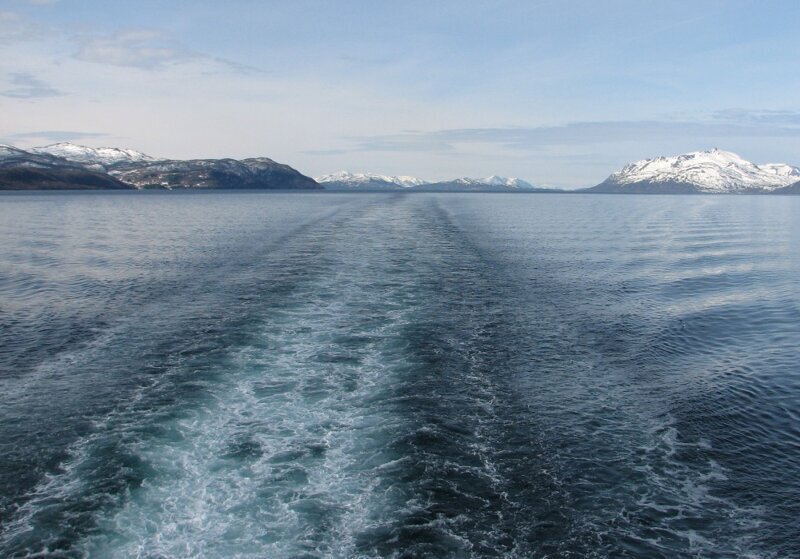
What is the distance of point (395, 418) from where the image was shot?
1967cm

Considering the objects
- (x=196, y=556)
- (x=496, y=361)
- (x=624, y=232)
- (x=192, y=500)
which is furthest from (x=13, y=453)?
(x=624, y=232)

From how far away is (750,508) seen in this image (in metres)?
15.3

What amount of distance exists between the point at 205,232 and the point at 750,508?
7614 cm

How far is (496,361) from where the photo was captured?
25.6 metres

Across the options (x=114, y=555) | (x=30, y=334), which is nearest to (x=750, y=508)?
(x=114, y=555)

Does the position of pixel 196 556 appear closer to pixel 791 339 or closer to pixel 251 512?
pixel 251 512

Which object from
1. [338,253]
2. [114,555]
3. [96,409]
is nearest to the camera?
[114,555]

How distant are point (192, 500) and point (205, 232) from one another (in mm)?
70045

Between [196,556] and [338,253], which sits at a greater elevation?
[338,253]

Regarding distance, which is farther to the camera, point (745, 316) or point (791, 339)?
point (745, 316)

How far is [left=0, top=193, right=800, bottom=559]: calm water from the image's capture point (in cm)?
1392

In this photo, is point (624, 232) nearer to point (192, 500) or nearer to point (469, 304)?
point (469, 304)

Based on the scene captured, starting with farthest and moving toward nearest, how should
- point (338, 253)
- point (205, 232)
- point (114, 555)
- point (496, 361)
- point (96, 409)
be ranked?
point (205, 232) → point (338, 253) → point (496, 361) → point (96, 409) → point (114, 555)

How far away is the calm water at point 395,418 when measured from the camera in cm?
1392
